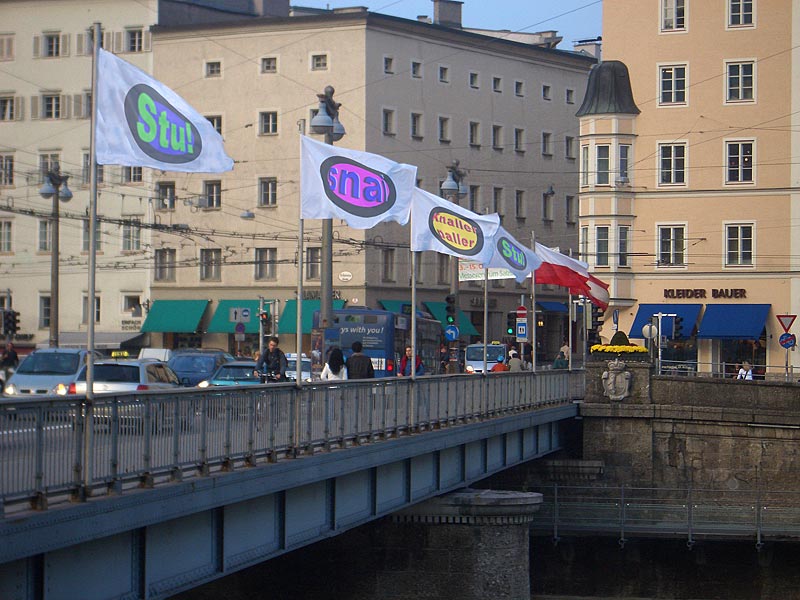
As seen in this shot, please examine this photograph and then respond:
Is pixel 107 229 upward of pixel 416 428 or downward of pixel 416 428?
upward

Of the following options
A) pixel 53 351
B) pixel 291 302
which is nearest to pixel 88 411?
pixel 53 351

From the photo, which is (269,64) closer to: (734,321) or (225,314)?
(225,314)

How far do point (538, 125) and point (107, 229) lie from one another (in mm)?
24738

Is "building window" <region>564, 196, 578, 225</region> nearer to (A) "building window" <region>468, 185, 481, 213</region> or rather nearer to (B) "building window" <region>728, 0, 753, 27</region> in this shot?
(A) "building window" <region>468, 185, 481, 213</region>

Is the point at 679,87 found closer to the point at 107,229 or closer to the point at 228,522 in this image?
the point at 107,229

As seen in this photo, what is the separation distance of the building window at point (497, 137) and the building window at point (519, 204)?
3.04m

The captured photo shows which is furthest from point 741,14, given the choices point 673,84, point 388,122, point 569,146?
point 569,146

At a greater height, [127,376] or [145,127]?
[145,127]

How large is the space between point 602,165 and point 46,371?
119ft

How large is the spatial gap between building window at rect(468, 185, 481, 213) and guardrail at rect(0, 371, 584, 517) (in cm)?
5342

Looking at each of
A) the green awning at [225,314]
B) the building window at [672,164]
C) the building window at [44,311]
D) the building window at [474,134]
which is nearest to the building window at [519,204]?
the building window at [474,134]

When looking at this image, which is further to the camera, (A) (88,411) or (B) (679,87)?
(B) (679,87)

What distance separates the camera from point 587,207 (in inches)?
2349

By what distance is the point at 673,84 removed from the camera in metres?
59.5
